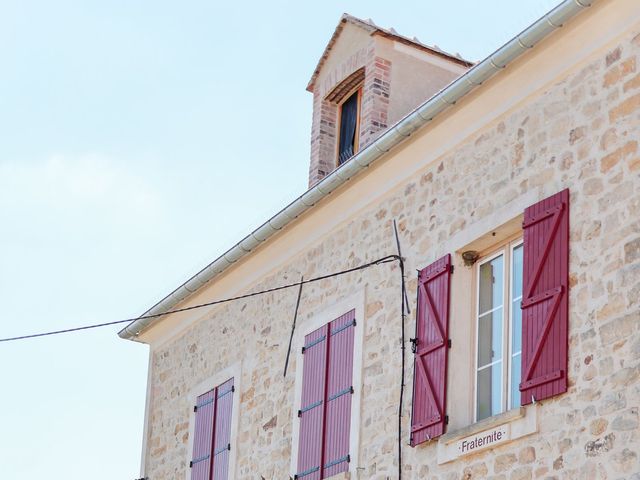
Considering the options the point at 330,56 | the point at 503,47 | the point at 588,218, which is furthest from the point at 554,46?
the point at 330,56

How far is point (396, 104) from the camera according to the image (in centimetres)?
1416

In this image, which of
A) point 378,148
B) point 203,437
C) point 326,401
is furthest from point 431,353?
point 203,437

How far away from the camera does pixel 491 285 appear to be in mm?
10898

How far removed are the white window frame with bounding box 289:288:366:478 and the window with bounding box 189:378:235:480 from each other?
131 centimetres

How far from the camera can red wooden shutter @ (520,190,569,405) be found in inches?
377

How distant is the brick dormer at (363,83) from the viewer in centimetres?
1413

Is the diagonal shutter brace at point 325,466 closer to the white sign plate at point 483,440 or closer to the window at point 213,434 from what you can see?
the window at point 213,434

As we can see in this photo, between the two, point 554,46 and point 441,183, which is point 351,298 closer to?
point 441,183

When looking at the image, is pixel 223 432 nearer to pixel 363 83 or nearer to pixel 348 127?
pixel 348 127

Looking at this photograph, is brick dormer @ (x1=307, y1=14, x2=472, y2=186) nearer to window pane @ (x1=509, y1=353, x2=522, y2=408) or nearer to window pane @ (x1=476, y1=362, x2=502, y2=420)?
window pane @ (x1=476, y1=362, x2=502, y2=420)

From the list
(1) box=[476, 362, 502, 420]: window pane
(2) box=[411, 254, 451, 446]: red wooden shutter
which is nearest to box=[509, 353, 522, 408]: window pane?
(1) box=[476, 362, 502, 420]: window pane

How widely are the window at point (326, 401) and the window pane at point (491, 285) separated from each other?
1.65 meters

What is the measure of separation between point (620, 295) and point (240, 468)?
5.46 m

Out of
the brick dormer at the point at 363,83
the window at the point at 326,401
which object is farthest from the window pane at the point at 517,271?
the brick dormer at the point at 363,83
